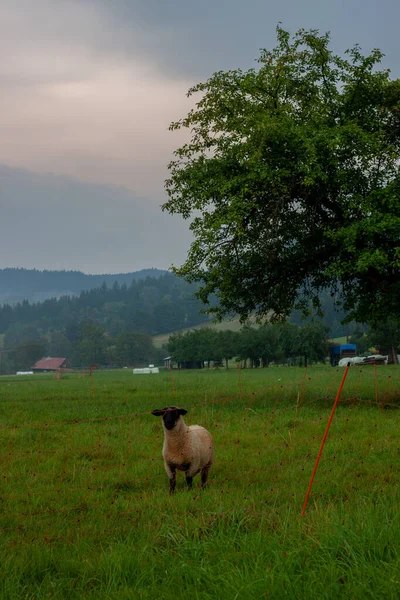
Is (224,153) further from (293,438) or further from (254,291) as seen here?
(293,438)

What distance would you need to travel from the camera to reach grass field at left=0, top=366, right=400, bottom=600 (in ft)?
18.4

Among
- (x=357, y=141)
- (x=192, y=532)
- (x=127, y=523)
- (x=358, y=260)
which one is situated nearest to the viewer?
(x=192, y=532)

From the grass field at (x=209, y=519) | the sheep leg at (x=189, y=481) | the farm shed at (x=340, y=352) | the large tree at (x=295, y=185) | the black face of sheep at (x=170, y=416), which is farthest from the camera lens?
the farm shed at (x=340, y=352)

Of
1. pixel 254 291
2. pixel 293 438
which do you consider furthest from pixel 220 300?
pixel 293 438

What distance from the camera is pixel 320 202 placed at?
24266 mm

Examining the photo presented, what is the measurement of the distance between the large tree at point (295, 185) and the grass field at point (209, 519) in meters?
8.61

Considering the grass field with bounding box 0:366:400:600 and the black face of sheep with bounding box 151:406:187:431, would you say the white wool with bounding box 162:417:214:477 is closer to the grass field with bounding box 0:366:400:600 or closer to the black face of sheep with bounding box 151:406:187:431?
the black face of sheep with bounding box 151:406:187:431

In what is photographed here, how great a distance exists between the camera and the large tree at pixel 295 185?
21.8 meters

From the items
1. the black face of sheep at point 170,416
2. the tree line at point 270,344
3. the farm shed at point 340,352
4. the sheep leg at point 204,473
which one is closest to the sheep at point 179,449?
the black face of sheep at point 170,416

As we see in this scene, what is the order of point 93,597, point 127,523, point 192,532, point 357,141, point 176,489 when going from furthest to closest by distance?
point 357,141 → point 176,489 → point 127,523 → point 192,532 → point 93,597

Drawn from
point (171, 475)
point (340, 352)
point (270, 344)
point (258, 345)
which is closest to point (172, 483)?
point (171, 475)

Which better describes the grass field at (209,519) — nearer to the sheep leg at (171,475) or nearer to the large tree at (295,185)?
the sheep leg at (171,475)

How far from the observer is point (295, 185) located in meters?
23.3

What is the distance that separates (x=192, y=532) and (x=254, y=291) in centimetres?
1866
